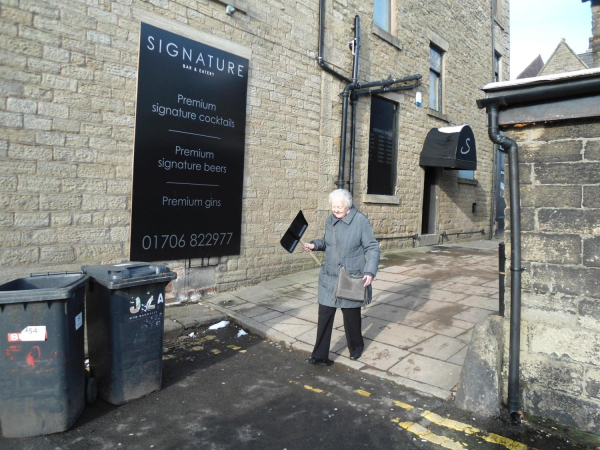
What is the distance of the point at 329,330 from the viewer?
4.31 m

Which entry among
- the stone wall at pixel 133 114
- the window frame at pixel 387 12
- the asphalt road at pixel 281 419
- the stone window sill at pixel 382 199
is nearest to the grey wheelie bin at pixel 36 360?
the asphalt road at pixel 281 419

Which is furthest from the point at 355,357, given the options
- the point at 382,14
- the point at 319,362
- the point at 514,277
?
the point at 382,14

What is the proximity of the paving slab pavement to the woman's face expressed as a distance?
1.51 m

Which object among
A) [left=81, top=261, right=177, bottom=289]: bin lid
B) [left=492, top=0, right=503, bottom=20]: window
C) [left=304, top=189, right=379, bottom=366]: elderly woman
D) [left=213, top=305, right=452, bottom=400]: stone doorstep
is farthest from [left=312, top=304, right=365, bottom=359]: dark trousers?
[left=492, top=0, right=503, bottom=20]: window

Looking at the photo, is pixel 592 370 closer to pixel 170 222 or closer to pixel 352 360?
pixel 352 360

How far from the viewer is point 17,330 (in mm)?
2924

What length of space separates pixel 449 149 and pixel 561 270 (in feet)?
27.4

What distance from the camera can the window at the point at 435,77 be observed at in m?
12.3

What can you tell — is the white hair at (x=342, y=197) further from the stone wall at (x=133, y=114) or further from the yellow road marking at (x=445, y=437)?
the stone wall at (x=133, y=114)

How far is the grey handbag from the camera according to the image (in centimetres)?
411

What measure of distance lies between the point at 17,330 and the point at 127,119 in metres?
3.62

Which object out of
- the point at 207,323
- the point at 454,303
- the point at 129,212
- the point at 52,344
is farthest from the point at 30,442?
the point at 454,303

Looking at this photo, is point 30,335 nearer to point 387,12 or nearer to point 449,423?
point 449,423

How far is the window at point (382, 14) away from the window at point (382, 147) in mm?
1843
